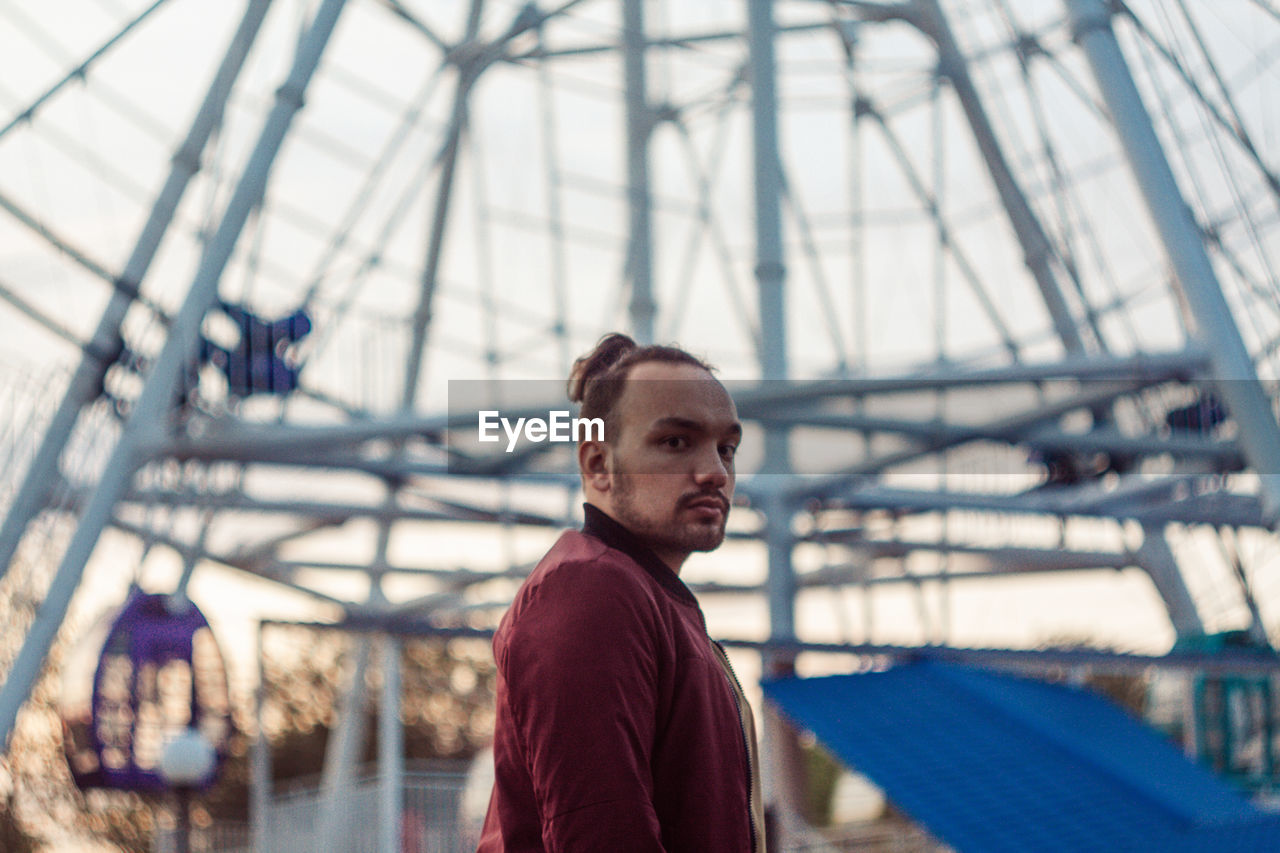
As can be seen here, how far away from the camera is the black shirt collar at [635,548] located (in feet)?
8.04

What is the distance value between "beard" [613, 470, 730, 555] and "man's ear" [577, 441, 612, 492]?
0.04 meters

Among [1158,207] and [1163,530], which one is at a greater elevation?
[1158,207]

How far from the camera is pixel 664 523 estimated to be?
8.11 feet

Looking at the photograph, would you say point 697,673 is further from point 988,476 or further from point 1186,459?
point 988,476

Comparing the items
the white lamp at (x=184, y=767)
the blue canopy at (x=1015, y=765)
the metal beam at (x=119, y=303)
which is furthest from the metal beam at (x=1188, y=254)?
the white lamp at (x=184, y=767)

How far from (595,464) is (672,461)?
0.51 feet

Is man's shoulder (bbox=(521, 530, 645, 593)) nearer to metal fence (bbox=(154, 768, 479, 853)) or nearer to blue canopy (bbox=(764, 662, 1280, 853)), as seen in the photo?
blue canopy (bbox=(764, 662, 1280, 853))

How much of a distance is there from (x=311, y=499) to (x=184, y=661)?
5490mm

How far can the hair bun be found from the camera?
268 centimetres

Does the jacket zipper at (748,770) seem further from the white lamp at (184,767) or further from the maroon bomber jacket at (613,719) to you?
the white lamp at (184,767)

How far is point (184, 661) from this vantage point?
49.9ft

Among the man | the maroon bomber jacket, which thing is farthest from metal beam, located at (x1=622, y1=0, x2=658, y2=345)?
the maroon bomber jacket

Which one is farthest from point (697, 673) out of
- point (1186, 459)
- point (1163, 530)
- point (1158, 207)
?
point (1163, 530)

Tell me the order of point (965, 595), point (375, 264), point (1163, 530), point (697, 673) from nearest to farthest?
point (697, 673) → point (375, 264) → point (1163, 530) → point (965, 595)
